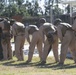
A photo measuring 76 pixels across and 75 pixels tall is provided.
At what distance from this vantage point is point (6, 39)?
1642 centimetres

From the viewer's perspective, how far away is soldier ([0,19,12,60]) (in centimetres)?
1590

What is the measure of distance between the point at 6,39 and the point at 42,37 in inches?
101

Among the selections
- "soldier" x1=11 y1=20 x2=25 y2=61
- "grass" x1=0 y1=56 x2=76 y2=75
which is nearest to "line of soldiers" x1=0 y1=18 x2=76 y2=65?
"soldier" x1=11 y1=20 x2=25 y2=61

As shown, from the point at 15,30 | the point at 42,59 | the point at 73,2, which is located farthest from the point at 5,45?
the point at 73,2

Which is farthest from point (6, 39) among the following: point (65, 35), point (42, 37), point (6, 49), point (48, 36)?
point (65, 35)

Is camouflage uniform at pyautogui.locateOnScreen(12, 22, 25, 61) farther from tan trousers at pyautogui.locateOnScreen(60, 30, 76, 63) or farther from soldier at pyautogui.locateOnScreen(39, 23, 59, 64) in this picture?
tan trousers at pyautogui.locateOnScreen(60, 30, 76, 63)


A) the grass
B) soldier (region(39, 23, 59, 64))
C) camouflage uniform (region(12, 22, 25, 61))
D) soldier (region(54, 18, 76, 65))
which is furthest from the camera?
camouflage uniform (region(12, 22, 25, 61))

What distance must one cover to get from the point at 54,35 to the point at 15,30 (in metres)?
2.13

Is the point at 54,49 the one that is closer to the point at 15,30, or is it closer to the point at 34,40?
the point at 34,40

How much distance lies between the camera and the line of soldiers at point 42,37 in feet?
44.5

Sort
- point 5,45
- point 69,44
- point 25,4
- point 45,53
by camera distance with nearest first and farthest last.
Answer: point 69,44
point 45,53
point 5,45
point 25,4

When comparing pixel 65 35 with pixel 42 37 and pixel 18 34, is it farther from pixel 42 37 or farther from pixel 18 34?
pixel 18 34

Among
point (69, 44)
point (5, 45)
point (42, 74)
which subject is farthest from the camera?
point (5, 45)

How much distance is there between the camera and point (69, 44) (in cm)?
1370
